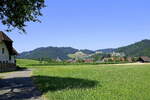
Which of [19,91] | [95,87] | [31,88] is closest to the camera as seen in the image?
[19,91]

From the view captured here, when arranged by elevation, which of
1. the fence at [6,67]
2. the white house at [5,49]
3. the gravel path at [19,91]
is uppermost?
the white house at [5,49]

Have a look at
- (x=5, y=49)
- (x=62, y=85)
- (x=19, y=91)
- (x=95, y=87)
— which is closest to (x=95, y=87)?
(x=95, y=87)

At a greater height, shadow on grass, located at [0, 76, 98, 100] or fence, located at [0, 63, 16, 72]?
fence, located at [0, 63, 16, 72]

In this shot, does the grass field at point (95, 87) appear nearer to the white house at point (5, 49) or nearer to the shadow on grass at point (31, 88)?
the shadow on grass at point (31, 88)

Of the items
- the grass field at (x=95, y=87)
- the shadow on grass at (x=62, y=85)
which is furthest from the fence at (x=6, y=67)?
the shadow on grass at (x=62, y=85)

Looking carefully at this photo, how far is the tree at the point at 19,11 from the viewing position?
26.0 meters

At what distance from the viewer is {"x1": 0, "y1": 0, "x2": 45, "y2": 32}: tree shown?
2595 cm

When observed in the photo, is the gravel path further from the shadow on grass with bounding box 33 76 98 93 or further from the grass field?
the shadow on grass with bounding box 33 76 98 93

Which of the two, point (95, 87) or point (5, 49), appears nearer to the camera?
point (95, 87)

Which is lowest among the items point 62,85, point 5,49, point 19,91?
point 19,91

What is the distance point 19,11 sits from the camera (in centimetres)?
2620

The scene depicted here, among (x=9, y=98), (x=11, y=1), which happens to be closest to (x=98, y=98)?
(x=9, y=98)

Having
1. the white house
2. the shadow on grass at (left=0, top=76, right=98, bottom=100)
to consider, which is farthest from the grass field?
the white house

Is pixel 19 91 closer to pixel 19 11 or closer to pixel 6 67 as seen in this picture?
pixel 19 11
